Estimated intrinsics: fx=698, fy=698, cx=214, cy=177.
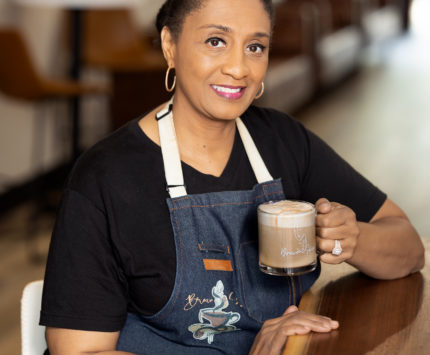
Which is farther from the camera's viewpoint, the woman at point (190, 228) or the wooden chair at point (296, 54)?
the wooden chair at point (296, 54)

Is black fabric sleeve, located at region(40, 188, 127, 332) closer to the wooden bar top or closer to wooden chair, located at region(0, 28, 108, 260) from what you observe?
the wooden bar top

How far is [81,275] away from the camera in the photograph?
1287 millimetres

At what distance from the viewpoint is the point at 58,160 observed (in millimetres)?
5172

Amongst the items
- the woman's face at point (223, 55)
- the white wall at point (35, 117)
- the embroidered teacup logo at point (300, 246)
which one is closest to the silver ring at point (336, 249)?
the embroidered teacup logo at point (300, 246)

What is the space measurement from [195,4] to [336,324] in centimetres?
71

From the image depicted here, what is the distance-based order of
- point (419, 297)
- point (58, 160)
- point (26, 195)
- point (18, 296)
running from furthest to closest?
point (58, 160), point (26, 195), point (18, 296), point (419, 297)

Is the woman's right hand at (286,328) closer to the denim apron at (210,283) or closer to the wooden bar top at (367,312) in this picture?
the wooden bar top at (367,312)

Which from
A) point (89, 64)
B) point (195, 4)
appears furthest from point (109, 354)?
point (89, 64)

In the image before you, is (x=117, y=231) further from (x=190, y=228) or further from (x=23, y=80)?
(x=23, y=80)

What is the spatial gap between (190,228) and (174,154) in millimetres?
167

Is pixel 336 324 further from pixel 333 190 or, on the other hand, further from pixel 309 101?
pixel 309 101

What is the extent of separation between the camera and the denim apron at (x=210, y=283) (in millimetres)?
1372

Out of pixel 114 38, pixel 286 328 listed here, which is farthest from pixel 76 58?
pixel 286 328

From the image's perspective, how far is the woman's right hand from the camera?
1180mm
